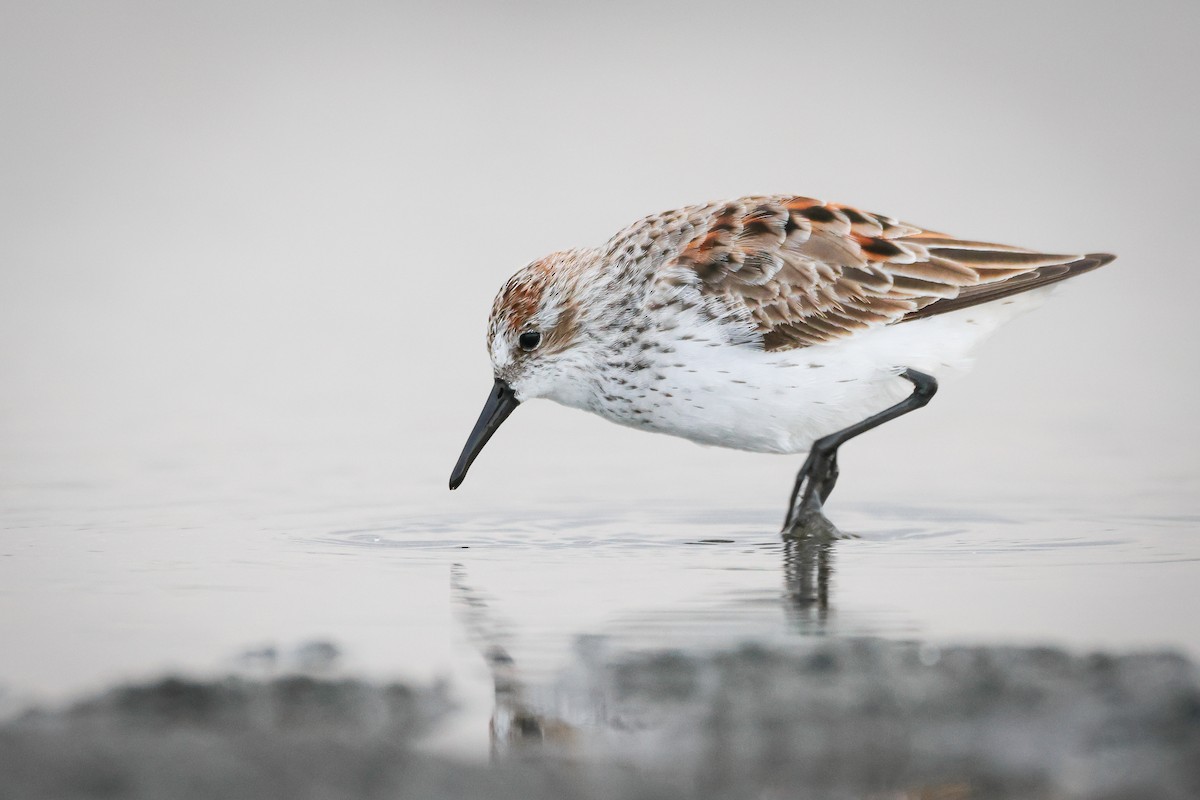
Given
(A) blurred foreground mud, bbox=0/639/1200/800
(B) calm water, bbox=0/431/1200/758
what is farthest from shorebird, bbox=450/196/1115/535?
(A) blurred foreground mud, bbox=0/639/1200/800

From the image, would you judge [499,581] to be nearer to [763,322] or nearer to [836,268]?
[763,322]

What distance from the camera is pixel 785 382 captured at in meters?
6.27

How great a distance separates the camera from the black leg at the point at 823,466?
254 inches

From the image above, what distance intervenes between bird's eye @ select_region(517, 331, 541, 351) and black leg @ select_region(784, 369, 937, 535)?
129 centimetres

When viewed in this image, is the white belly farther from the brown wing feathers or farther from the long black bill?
the long black bill

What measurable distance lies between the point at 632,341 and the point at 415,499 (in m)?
1.48

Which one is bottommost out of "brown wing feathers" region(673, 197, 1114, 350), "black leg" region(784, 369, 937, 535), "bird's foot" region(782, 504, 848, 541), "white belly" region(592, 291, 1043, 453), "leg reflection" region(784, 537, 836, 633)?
"leg reflection" region(784, 537, 836, 633)

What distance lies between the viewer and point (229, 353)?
1100 cm

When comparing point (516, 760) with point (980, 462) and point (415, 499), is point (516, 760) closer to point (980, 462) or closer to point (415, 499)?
point (415, 499)

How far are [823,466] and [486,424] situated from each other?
1539 millimetres

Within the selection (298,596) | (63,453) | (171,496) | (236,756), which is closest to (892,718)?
(236,756)

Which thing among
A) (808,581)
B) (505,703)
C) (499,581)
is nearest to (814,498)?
(808,581)

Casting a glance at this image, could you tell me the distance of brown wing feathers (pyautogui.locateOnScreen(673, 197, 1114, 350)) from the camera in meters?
6.41

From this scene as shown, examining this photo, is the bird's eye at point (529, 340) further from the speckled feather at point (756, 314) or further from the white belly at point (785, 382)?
the white belly at point (785, 382)
